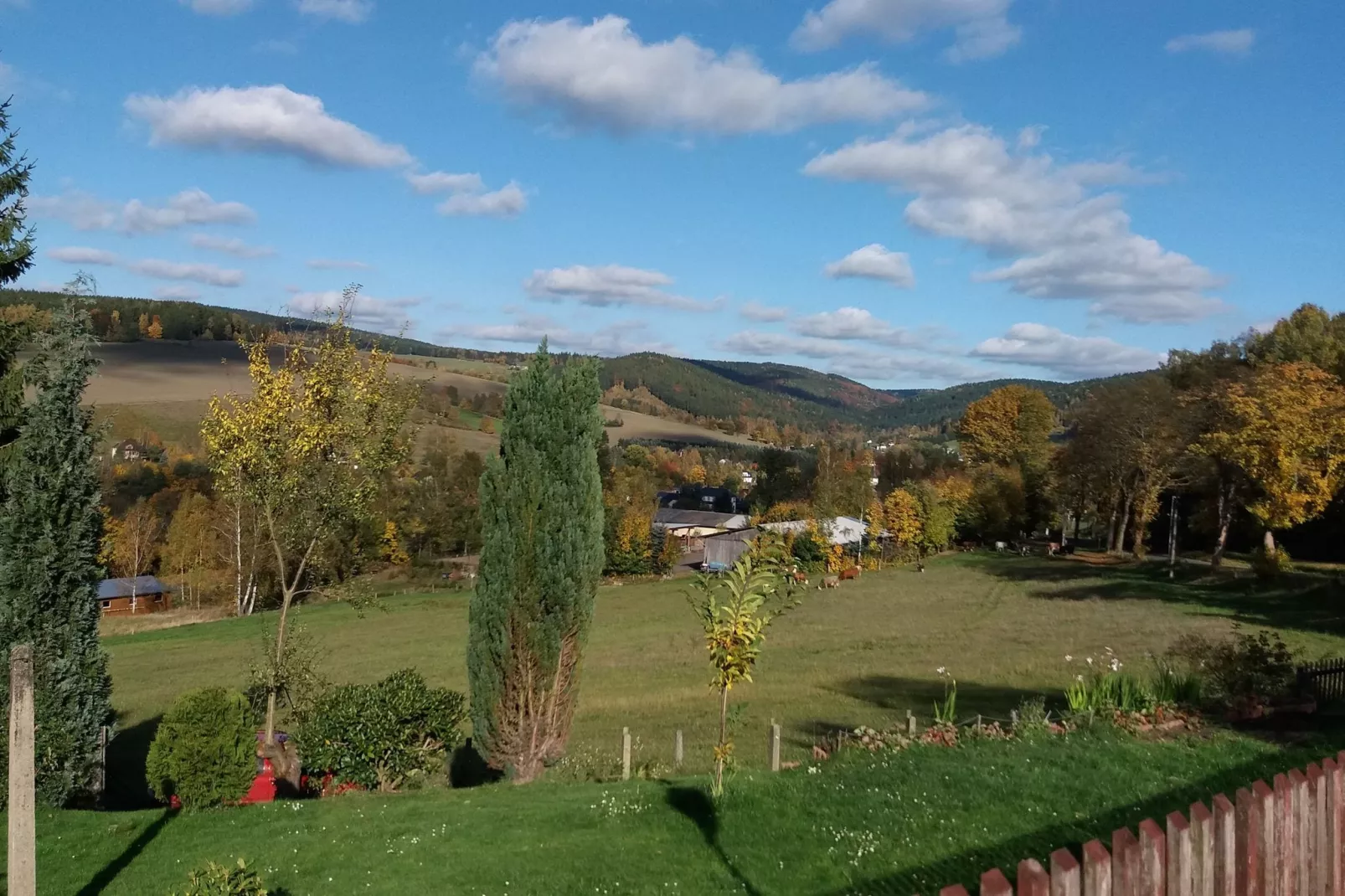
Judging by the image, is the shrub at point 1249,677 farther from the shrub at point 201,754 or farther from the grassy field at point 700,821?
the shrub at point 201,754

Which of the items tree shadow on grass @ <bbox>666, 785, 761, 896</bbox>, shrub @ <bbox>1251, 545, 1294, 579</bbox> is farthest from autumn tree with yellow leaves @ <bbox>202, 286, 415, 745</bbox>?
shrub @ <bbox>1251, 545, 1294, 579</bbox>

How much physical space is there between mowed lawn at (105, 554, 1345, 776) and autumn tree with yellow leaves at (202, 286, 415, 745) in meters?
2.23

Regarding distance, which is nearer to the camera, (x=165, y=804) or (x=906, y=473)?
(x=165, y=804)

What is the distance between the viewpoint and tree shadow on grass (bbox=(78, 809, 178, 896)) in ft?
26.5

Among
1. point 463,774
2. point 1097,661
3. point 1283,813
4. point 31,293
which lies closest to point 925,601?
point 1097,661

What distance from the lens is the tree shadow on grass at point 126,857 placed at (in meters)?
8.08

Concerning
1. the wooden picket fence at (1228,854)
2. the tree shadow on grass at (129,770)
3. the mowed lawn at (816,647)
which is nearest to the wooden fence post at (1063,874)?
the wooden picket fence at (1228,854)

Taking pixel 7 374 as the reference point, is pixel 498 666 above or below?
below

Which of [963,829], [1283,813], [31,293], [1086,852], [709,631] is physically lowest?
[963,829]

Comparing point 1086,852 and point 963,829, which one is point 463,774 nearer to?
point 963,829

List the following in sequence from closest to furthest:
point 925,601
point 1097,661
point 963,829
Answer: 1. point 963,829
2. point 1097,661
3. point 925,601

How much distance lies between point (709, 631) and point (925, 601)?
39259mm

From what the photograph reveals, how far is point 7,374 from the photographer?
1431 cm

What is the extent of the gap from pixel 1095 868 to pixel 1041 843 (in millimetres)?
5393
